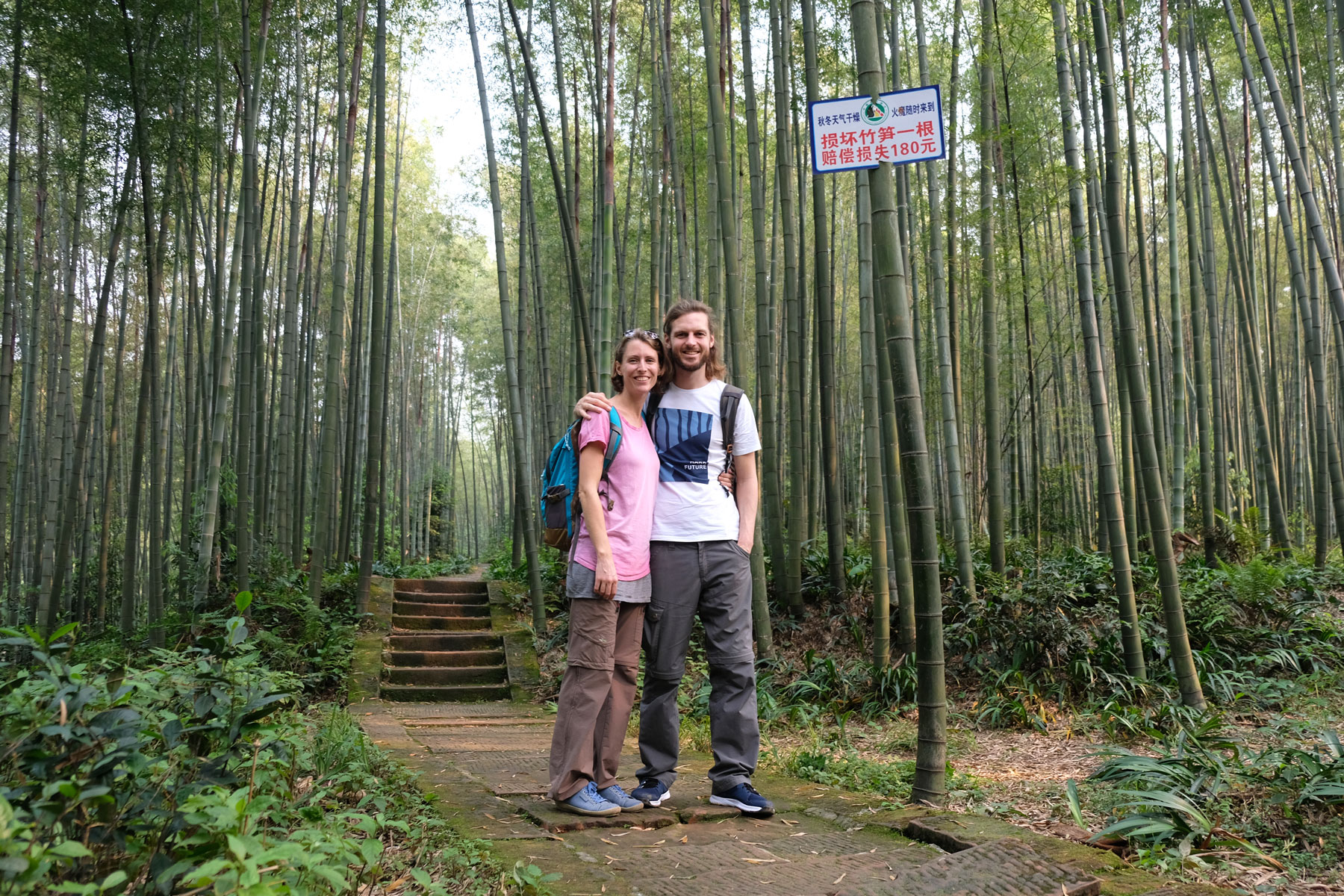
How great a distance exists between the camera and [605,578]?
84.0 inches

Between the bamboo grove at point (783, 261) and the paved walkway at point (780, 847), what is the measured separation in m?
0.32

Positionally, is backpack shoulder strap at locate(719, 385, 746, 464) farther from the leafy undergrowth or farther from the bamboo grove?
the leafy undergrowth

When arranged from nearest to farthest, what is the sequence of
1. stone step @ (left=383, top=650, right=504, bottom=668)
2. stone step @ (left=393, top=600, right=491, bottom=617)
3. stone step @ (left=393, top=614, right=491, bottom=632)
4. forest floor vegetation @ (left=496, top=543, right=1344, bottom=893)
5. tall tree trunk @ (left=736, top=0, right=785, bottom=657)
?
forest floor vegetation @ (left=496, top=543, right=1344, bottom=893), tall tree trunk @ (left=736, top=0, right=785, bottom=657), stone step @ (left=383, top=650, right=504, bottom=668), stone step @ (left=393, top=614, right=491, bottom=632), stone step @ (left=393, top=600, right=491, bottom=617)

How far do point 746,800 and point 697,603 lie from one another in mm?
504

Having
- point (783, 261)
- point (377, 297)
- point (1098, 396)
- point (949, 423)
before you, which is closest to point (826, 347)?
point (949, 423)

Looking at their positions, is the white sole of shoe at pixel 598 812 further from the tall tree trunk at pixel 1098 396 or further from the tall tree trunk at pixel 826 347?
the tall tree trunk at pixel 826 347

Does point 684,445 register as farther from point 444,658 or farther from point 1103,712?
point 444,658

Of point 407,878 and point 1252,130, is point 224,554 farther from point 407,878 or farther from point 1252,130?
point 1252,130

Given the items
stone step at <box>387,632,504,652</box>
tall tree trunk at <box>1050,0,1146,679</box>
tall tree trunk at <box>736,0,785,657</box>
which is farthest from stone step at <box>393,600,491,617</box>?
tall tree trunk at <box>1050,0,1146,679</box>

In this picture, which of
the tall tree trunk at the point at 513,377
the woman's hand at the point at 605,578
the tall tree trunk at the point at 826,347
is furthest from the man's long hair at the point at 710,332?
the tall tree trunk at the point at 513,377

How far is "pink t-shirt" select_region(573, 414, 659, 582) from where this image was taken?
7.23ft

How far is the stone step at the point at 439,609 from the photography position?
6.63 meters

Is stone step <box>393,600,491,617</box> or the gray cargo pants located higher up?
the gray cargo pants

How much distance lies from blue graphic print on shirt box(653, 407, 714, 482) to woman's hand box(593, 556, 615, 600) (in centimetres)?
29
